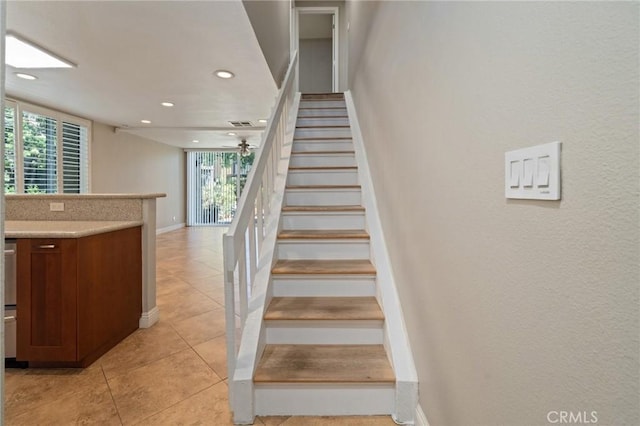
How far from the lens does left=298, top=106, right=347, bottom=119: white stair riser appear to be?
13.6 feet

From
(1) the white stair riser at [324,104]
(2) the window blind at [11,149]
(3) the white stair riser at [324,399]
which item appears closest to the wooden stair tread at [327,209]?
(3) the white stair riser at [324,399]

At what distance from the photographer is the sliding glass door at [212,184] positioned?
938 centimetres

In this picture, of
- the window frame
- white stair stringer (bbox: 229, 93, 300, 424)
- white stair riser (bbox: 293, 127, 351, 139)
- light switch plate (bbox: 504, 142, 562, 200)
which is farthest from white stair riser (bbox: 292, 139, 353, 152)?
the window frame

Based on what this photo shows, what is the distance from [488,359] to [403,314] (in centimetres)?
80

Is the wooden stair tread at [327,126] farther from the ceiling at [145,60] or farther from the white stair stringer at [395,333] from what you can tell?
the white stair stringer at [395,333]

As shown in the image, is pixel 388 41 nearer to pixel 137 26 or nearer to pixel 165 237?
pixel 137 26

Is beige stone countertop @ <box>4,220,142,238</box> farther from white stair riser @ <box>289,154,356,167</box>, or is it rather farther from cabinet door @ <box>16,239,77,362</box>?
white stair riser @ <box>289,154,356,167</box>

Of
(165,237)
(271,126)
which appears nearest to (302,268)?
(271,126)

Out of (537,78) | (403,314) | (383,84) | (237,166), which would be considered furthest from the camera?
(237,166)

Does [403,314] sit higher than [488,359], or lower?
lower

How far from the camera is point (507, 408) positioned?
29.8 inches

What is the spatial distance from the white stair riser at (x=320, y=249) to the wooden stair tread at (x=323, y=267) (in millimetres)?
40

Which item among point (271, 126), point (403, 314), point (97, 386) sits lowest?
point (97, 386)

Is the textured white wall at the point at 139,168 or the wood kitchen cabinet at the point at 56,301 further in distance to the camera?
the textured white wall at the point at 139,168
